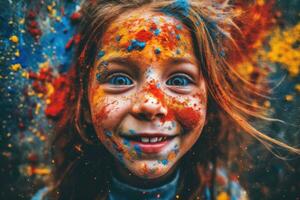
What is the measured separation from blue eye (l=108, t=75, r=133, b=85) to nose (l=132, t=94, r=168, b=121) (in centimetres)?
8

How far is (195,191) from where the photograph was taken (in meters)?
1.58

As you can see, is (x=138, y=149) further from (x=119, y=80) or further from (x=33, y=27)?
(x=33, y=27)

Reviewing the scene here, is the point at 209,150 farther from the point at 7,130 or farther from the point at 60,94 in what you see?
the point at 7,130

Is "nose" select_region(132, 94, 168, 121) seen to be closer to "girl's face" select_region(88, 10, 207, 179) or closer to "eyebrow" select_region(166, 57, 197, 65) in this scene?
"girl's face" select_region(88, 10, 207, 179)

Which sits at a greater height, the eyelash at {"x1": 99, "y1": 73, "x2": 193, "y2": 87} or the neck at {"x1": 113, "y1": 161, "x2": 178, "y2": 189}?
the eyelash at {"x1": 99, "y1": 73, "x2": 193, "y2": 87}

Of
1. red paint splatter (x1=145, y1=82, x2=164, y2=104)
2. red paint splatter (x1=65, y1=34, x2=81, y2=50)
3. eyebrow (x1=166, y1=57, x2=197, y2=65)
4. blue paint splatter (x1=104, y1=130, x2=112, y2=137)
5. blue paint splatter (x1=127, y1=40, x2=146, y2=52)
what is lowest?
blue paint splatter (x1=104, y1=130, x2=112, y2=137)

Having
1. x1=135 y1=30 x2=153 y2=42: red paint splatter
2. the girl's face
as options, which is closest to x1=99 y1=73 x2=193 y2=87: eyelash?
the girl's face

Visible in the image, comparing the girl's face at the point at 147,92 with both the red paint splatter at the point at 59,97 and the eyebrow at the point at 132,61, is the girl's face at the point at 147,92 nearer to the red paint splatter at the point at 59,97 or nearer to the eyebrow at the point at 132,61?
the eyebrow at the point at 132,61

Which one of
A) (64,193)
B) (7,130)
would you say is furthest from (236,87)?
(7,130)

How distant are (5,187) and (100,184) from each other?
0.40 m

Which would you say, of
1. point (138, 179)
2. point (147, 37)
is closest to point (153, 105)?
point (147, 37)

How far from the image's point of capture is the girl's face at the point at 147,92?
1.30 metres

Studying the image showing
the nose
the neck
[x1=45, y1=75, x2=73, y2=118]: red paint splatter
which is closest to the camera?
the nose

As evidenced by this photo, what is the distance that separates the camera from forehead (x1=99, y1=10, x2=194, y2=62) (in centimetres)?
131
